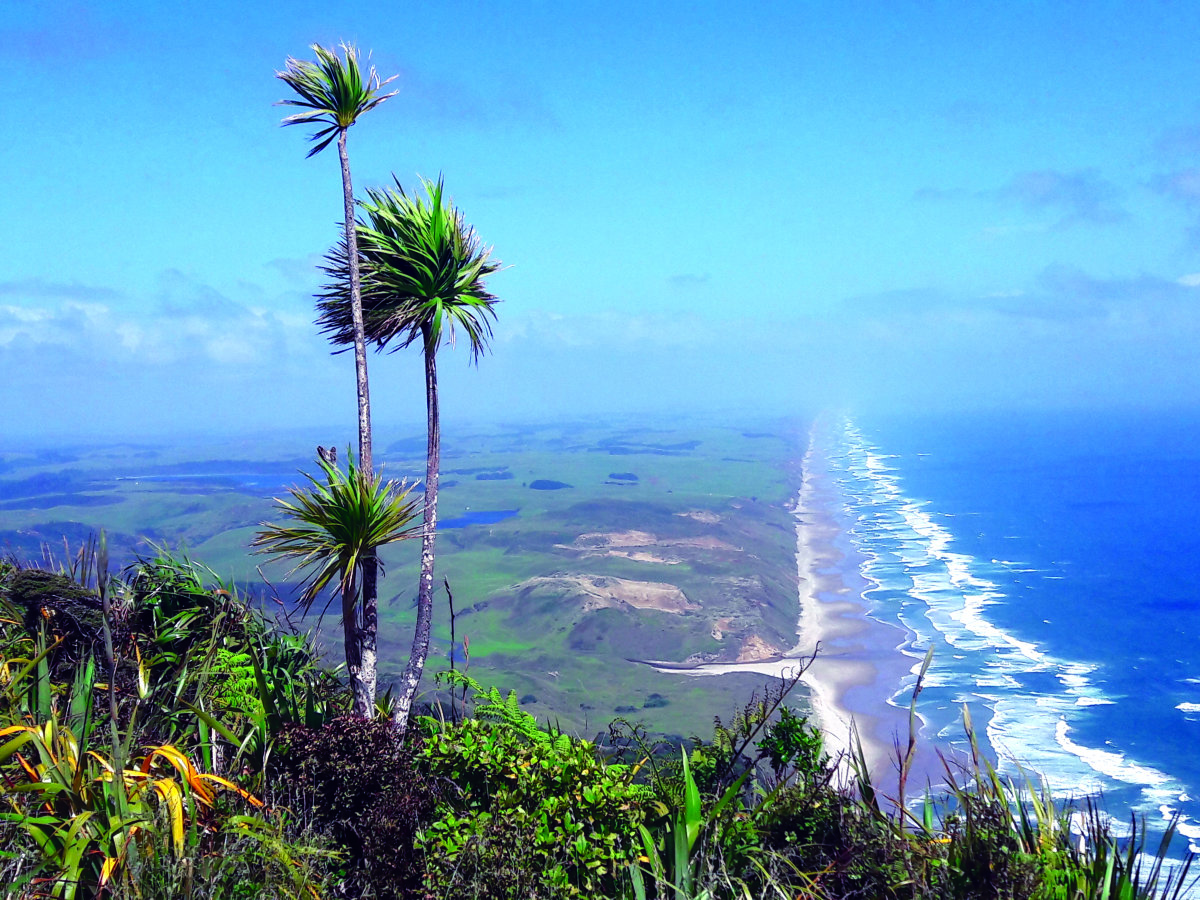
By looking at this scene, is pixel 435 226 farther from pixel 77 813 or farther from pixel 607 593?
pixel 607 593

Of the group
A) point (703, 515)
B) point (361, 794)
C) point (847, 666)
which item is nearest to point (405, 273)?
point (361, 794)

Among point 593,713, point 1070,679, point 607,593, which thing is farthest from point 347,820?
point 607,593

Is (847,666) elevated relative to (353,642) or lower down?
lower down

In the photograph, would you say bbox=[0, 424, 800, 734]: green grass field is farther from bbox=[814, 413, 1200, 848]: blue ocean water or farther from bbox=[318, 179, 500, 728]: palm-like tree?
bbox=[814, 413, 1200, 848]: blue ocean water

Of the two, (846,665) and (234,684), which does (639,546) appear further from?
(234,684)

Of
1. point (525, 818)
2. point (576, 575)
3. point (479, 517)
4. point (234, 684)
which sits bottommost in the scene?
point (479, 517)
